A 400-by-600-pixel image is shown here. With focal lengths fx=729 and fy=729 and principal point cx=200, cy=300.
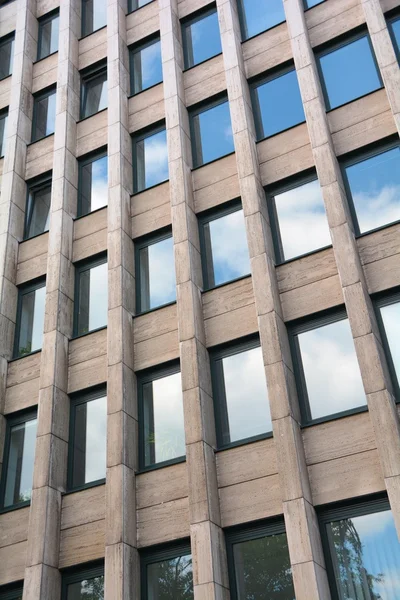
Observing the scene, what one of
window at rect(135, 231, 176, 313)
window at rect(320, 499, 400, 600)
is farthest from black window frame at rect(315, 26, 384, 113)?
window at rect(320, 499, 400, 600)

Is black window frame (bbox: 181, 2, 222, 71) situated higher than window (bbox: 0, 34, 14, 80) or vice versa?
window (bbox: 0, 34, 14, 80)

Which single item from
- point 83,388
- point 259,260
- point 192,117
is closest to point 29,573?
point 83,388

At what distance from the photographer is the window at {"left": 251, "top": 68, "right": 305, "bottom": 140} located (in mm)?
22109

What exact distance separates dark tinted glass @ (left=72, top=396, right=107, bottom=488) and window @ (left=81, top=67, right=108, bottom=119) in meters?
11.7

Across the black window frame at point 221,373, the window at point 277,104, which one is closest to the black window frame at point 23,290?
the black window frame at point 221,373

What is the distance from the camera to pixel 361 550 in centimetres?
1518

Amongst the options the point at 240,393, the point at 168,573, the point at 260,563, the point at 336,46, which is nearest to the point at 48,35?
the point at 336,46

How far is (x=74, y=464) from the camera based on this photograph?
64.4 ft

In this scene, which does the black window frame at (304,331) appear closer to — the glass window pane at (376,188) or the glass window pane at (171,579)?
the glass window pane at (376,188)

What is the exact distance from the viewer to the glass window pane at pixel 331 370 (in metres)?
17.1

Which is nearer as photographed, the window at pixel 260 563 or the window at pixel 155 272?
the window at pixel 260 563

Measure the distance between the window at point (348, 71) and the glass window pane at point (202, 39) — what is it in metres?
4.21

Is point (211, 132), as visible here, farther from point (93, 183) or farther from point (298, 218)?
point (298, 218)

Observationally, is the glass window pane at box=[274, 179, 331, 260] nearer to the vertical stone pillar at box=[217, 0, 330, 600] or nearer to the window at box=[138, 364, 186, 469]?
the vertical stone pillar at box=[217, 0, 330, 600]
